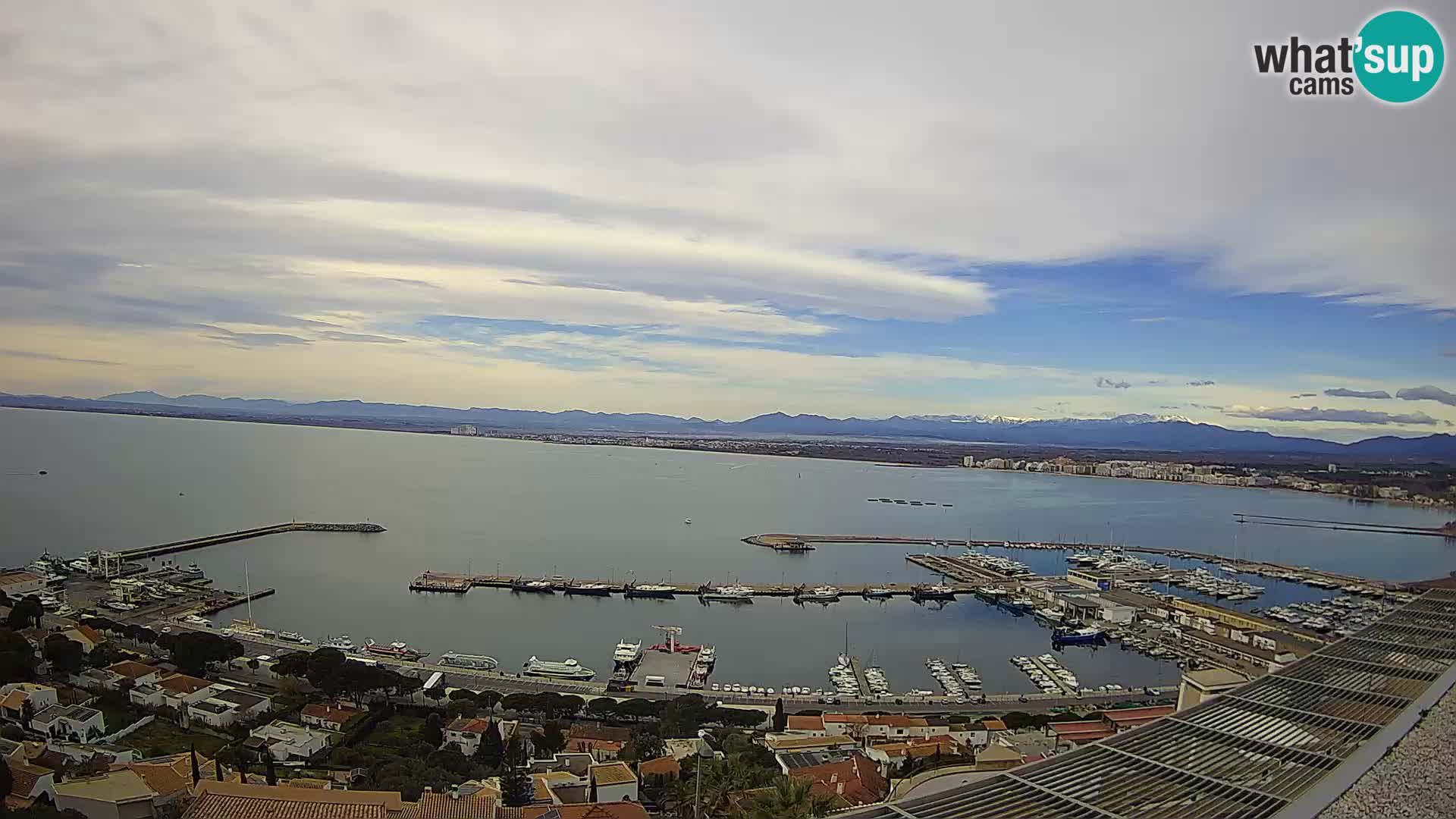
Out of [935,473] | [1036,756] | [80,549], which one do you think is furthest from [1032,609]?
[935,473]

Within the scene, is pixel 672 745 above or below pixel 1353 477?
below

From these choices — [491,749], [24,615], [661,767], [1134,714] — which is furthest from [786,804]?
[24,615]

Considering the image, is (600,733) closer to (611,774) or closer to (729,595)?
(611,774)

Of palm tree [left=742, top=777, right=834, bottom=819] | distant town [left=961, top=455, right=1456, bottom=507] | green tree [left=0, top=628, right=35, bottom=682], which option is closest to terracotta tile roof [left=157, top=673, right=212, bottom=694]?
green tree [left=0, top=628, right=35, bottom=682]

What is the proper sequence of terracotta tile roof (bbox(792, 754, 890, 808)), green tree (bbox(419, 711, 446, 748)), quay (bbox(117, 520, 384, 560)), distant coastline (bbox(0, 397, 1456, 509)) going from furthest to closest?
1. distant coastline (bbox(0, 397, 1456, 509))
2. quay (bbox(117, 520, 384, 560))
3. green tree (bbox(419, 711, 446, 748))
4. terracotta tile roof (bbox(792, 754, 890, 808))

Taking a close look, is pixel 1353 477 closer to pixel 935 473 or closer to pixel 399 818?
pixel 935 473

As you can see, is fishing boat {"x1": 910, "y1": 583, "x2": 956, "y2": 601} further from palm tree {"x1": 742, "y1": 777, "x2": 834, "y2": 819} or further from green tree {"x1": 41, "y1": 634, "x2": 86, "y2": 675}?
green tree {"x1": 41, "y1": 634, "x2": 86, "y2": 675}

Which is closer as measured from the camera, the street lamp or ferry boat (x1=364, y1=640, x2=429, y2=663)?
the street lamp
